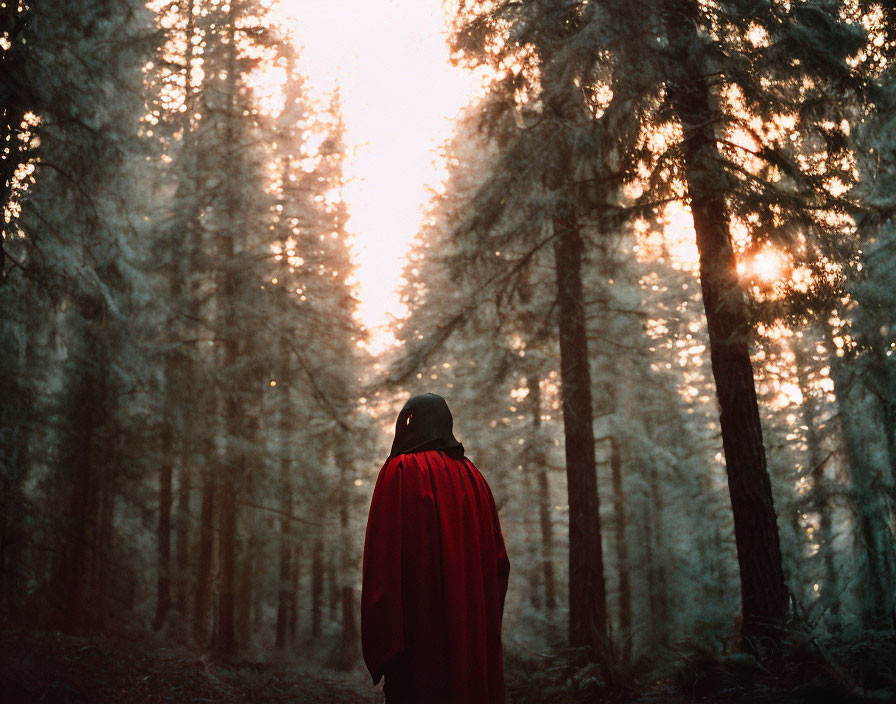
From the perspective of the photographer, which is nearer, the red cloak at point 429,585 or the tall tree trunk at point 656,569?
the red cloak at point 429,585

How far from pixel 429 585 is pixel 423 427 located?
3.11ft

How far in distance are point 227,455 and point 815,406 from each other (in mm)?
15295

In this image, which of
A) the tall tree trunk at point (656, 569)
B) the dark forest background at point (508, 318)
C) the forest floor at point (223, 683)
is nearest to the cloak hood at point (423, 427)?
the forest floor at point (223, 683)

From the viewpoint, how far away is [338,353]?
1678cm

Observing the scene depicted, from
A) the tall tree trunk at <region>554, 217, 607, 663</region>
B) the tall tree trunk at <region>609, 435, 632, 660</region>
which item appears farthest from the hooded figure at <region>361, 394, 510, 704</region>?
the tall tree trunk at <region>609, 435, 632, 660</region>

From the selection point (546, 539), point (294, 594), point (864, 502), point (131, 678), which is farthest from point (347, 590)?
point (864, 502)

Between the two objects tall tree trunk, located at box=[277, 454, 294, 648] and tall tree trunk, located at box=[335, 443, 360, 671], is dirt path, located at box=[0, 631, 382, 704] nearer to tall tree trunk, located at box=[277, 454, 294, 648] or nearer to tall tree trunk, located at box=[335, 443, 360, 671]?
tall tree trunk, located at box=[277, 454, 294, 648]

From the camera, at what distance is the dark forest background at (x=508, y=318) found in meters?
8.31

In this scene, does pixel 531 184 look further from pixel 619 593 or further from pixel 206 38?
pixel 619 593

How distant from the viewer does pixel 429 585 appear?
399 cm

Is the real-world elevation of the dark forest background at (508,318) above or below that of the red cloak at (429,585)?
above

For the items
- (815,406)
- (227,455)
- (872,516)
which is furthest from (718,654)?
(815,406)

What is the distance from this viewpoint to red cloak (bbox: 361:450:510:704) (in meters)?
3.89

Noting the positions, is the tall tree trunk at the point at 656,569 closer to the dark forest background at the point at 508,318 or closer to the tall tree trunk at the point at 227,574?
the dark forest background at the point at 508,318
